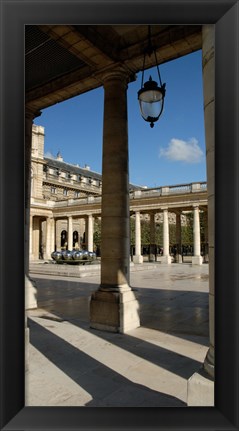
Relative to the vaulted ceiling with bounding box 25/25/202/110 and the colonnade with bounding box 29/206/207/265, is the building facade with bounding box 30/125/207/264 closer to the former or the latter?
the colonnade with bounding box 29/206/207/265

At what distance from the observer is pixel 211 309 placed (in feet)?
8.93

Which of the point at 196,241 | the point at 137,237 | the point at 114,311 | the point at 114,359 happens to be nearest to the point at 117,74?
the point at 114,311

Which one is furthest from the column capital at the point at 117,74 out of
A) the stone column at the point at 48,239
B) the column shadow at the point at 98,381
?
the stone column at the point at 48,239

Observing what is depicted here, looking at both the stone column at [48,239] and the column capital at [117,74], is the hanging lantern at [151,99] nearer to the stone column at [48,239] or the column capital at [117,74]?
the column capital at [117,74]

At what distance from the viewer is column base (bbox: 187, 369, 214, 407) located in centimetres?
278

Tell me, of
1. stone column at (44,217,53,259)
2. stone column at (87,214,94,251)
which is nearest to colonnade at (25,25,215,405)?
stone column at (87,214,94,251)

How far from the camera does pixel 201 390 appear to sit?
2.82m

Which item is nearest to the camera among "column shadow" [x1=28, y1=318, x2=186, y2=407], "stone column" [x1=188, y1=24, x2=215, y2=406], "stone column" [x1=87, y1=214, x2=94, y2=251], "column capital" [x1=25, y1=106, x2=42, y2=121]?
"stone column" [x1=188, y1=24, x2=215, y2=406]

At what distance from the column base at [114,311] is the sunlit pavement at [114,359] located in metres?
0.23

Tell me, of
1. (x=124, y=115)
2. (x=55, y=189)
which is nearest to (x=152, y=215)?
(x=55, y=189)

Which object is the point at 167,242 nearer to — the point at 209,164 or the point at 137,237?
the point at 137,237

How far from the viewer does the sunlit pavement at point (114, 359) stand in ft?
14.3
